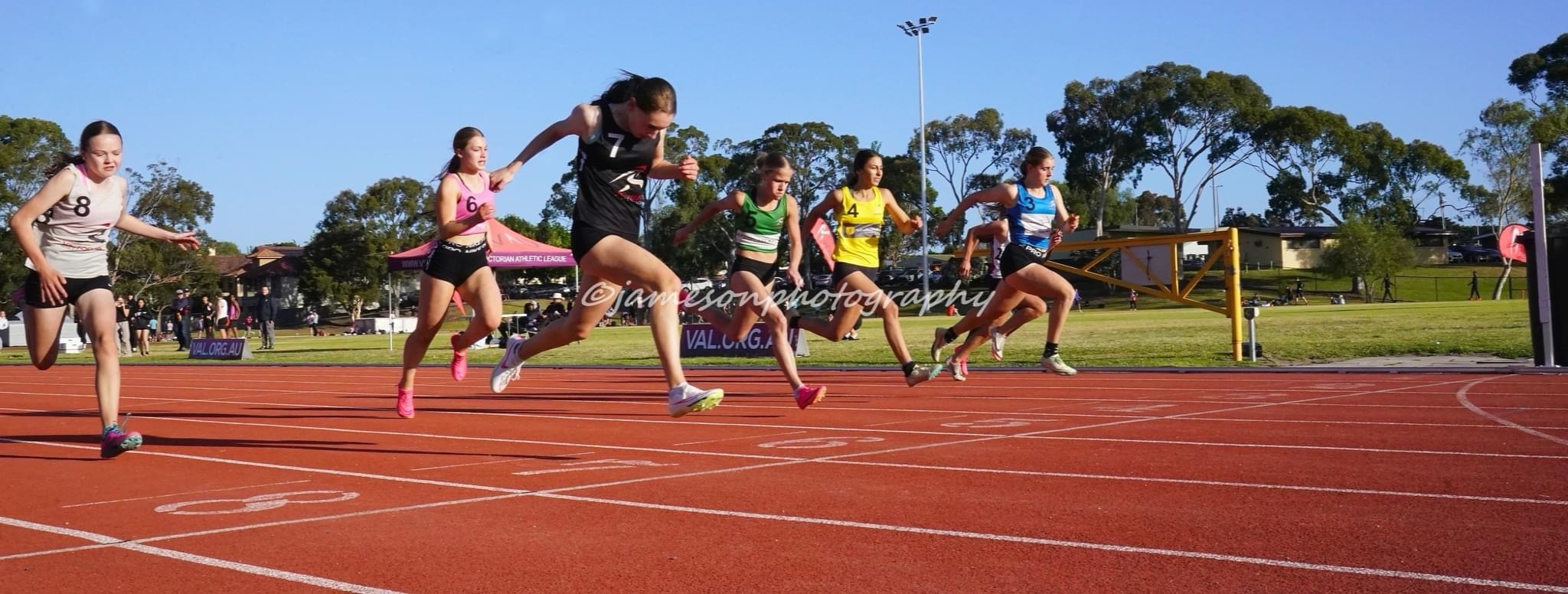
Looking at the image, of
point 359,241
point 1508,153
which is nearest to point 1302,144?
point 1508,153

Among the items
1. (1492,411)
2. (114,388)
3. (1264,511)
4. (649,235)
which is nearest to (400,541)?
(1264,511)

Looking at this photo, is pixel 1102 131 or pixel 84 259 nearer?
pixel 84 259

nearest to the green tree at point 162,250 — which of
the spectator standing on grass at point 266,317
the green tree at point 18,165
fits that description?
the green tree at point 18,165

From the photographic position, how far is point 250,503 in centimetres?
519

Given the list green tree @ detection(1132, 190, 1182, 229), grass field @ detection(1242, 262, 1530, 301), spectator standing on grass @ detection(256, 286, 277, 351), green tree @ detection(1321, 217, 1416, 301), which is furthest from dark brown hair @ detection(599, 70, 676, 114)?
green tree @ detection(1132, 190, 1182, 229)

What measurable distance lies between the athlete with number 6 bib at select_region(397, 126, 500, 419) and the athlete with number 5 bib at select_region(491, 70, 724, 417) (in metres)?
1.40

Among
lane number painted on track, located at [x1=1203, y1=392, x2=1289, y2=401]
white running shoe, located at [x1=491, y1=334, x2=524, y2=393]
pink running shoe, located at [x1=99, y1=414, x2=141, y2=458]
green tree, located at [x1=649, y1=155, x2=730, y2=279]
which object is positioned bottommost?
lane number painted on track, located at [x1=1203, y1=392, x2=1289, y2=401]

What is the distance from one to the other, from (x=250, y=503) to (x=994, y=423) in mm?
4617

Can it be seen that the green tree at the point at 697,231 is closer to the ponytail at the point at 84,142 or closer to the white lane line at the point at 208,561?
the ponytail at the point at 84,142

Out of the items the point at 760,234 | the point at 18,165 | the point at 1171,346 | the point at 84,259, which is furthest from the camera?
the point at 18,165

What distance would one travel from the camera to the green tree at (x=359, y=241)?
74125 millimetres

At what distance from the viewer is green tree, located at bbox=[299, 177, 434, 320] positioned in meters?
74.1

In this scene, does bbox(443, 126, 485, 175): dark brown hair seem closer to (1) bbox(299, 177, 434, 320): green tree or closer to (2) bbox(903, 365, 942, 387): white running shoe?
(2) bbox(903, 365, 942, 387): white running shoe

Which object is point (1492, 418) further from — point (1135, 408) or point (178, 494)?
point (178, 494)
